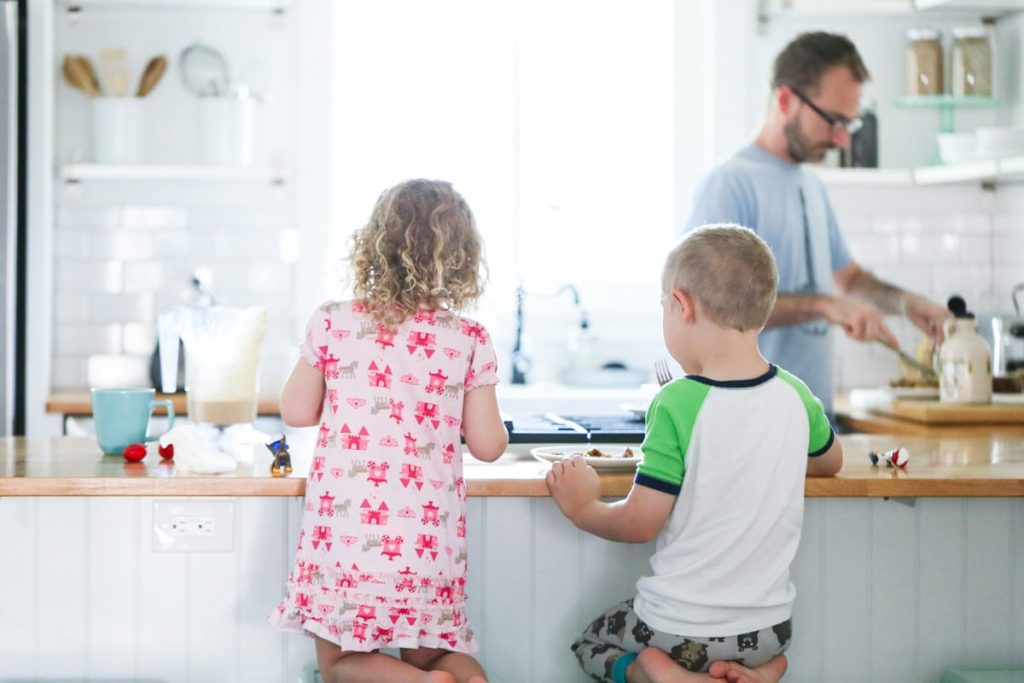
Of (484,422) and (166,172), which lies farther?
(166,172)

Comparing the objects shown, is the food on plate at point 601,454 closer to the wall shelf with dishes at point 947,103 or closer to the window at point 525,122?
the window at point 525,122

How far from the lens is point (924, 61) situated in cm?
428

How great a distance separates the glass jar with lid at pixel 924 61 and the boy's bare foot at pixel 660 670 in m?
2.98

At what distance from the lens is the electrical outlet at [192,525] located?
2156 mm

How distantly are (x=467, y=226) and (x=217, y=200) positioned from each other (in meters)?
2.44

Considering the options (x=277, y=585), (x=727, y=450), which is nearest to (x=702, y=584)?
(x=727, y=450)

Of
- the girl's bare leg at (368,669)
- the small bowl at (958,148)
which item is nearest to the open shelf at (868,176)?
the small bowl at (958,148)

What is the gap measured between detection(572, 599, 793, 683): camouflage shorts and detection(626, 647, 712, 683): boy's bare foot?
15 mm

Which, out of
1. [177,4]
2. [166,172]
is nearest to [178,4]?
[177,4]

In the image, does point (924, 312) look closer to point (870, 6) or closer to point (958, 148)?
point (958, 148)

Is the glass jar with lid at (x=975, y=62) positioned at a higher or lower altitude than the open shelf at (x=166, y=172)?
higher

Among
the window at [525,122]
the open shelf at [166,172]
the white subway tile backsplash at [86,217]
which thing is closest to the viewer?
the open shelf at [166,172]

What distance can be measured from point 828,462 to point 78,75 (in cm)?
301

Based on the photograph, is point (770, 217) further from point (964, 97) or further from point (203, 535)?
point (203, 535)
